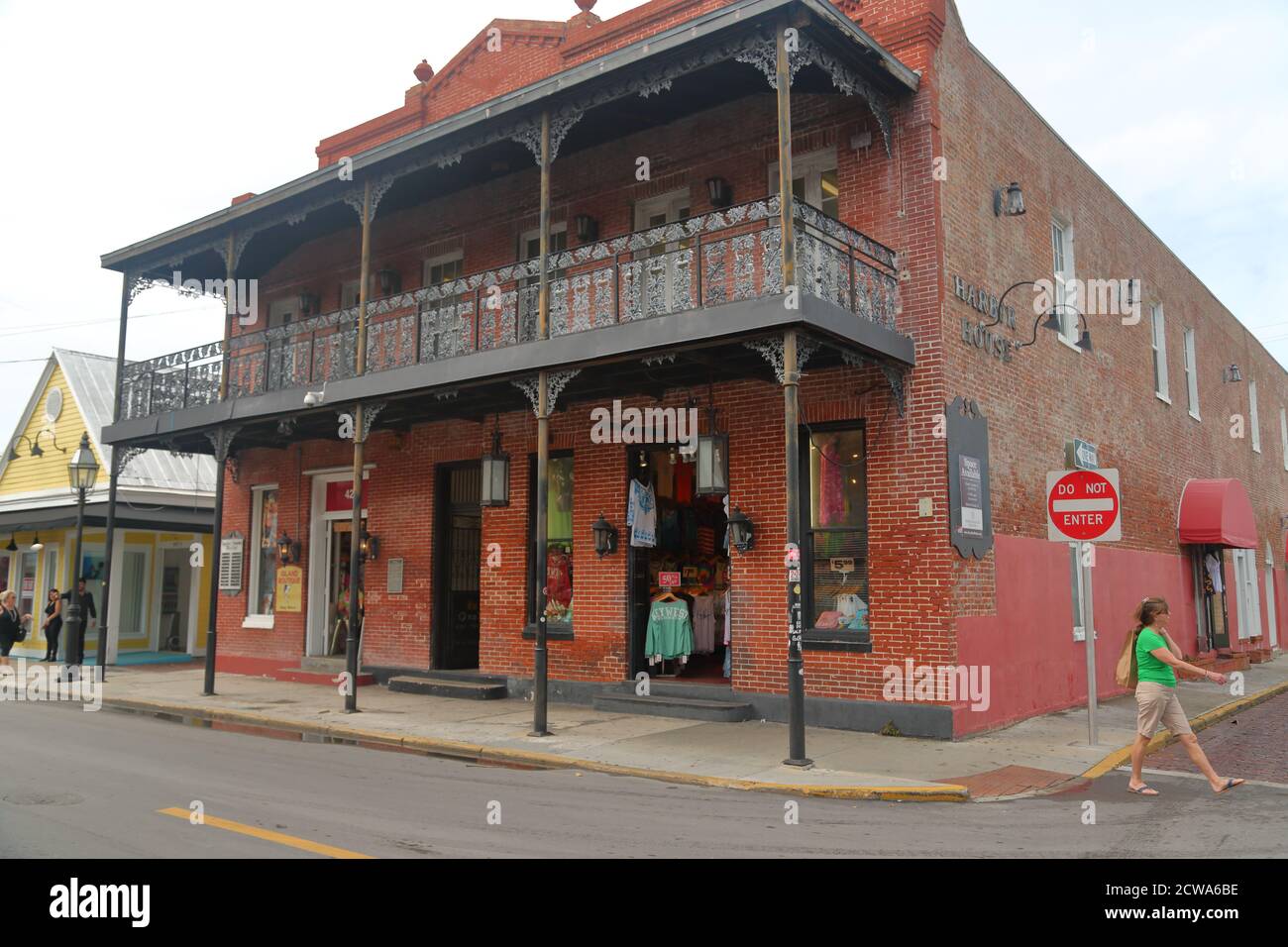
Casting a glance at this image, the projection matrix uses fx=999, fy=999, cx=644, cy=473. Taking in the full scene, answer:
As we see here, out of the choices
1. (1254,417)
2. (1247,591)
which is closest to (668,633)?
(1247,591)

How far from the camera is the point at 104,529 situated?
74.4ft

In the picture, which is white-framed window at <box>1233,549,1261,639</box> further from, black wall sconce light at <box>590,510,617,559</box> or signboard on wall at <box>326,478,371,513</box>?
signboard on wall at <box>326,478,371,513</box>

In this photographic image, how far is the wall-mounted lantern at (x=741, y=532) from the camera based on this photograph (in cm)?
1245

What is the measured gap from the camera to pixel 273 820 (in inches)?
270

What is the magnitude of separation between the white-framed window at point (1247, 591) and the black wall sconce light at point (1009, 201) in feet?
46.8

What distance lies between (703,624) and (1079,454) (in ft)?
20.7

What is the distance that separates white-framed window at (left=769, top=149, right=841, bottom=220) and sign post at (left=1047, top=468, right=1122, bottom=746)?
14.6 feet

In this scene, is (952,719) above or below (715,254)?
below

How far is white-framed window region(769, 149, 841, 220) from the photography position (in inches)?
500

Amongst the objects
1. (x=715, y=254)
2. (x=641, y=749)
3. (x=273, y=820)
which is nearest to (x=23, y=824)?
(x=273, y=820)

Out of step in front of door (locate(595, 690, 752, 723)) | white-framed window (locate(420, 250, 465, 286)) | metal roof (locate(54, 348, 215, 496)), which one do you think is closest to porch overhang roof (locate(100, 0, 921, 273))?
white-framed window (locate(420, 250, 465, 286))
